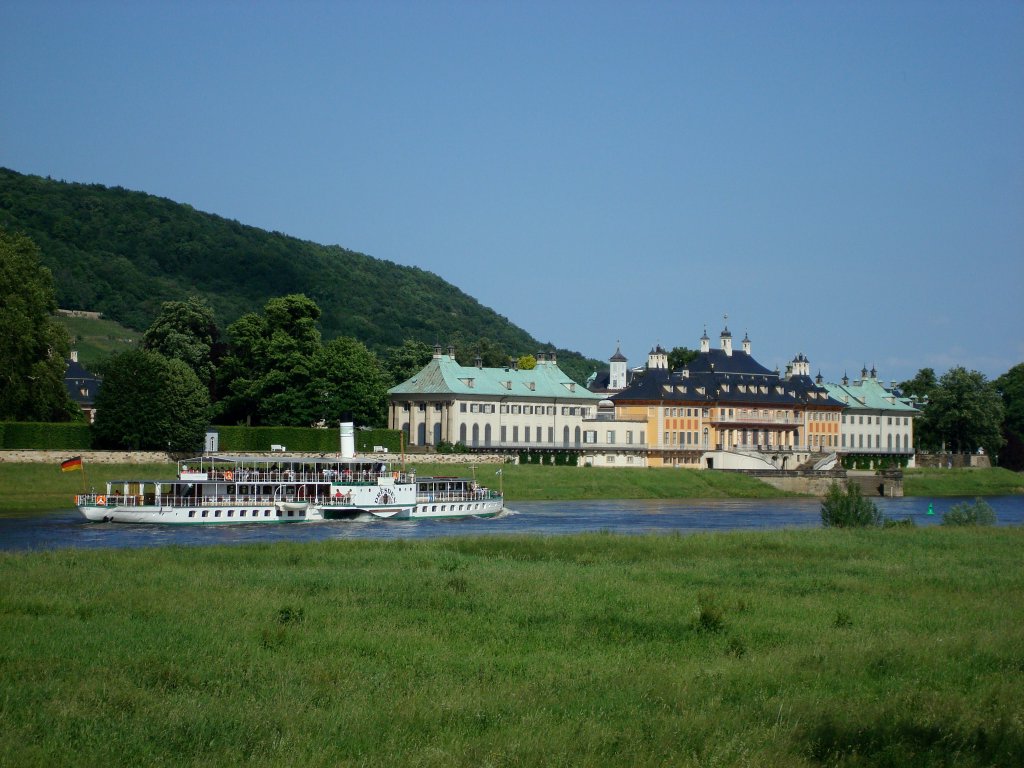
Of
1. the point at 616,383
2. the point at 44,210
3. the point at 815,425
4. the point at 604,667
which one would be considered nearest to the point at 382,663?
the point at 604,667

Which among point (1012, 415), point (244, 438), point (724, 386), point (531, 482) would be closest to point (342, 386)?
point (244, 438)

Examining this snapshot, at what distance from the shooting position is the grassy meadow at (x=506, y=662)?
59.9 feet

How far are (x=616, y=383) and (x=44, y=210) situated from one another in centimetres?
9338

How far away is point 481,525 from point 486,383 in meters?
50.4

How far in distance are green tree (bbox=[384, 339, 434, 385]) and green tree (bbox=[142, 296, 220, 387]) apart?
808 inches

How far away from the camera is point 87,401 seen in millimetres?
119812

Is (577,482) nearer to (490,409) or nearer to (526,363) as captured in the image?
(490,409)

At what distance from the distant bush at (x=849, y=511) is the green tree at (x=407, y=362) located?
7778cm

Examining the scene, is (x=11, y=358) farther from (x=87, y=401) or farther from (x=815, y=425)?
(x=815, y=425)

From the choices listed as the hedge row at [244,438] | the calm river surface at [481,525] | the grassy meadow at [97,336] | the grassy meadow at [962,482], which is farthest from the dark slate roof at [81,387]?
the grassy meadow at [962,482]

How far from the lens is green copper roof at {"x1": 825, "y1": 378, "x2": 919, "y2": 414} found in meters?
143

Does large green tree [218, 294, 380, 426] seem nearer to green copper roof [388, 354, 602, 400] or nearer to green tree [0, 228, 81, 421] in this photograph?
green copper roof [388, 354, 602, 400]

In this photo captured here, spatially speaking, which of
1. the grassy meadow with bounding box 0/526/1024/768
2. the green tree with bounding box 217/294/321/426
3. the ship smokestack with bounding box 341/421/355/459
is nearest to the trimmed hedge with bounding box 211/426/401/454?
the green tree with bounding box 217/294/321/426

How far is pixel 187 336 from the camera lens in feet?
374
